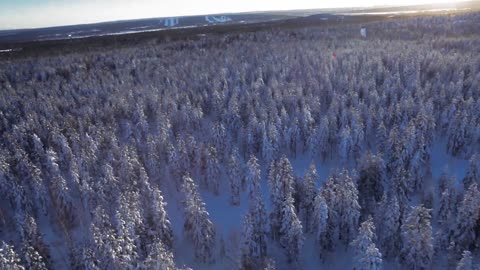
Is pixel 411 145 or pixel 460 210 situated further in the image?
pixel 411 145

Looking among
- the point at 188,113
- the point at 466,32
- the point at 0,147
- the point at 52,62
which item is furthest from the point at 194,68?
the point at 466,32

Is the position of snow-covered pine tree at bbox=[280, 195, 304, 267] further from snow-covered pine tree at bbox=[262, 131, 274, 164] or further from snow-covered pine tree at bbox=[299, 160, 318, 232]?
snow-covered pine tree at bbox=[262, 131, 274, 164]

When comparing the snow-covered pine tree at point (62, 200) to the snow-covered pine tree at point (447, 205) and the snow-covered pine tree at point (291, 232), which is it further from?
the snow-covered pine tree at point (447, 205)

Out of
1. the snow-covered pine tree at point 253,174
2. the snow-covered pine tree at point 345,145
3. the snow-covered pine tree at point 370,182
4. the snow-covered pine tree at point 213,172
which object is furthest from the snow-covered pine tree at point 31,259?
the snow-covered pine tree at point 345,145

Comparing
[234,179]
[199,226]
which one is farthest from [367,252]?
[234,179]

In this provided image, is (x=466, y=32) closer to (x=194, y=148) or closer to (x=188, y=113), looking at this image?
(x=188, y=113)

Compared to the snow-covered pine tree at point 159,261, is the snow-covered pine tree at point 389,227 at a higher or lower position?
lower
